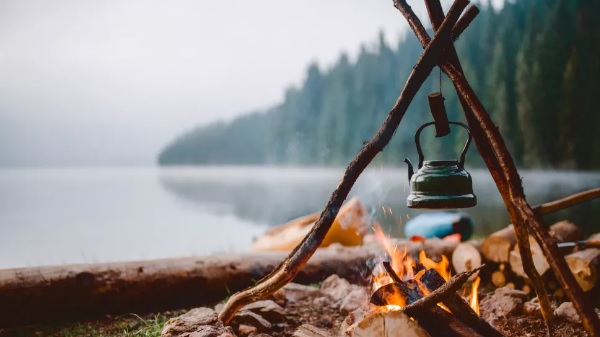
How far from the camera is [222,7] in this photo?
9.50 metres

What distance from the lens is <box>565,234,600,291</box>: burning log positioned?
377 cm

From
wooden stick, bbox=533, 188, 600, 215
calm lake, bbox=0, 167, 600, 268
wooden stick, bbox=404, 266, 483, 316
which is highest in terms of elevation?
wooden stick, bbox=533, 188, 600, 215

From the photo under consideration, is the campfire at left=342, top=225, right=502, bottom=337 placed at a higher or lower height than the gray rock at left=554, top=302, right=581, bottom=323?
higher

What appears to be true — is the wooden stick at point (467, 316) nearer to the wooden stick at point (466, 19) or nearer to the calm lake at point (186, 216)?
the wooden stick at point (466, 19)

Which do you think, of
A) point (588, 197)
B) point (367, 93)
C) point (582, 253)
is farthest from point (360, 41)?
point (588, 197)

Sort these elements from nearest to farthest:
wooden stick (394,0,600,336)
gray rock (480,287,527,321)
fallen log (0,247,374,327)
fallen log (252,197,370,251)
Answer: wooden stick (394,0,600,336)
gray rock (480,287,527,321)
fallen log (0,247,374,327)
fallen log (252,197,370,251)

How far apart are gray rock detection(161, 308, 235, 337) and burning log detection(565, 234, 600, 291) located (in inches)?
127

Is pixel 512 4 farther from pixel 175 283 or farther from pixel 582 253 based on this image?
pixel 175 283

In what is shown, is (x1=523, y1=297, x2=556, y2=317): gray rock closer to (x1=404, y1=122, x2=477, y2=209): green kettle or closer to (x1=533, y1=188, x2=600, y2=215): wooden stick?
(x1=533, y1=188, x2=600, y2=215): wooden stick

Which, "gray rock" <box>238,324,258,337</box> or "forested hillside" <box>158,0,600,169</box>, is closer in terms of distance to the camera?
"gray rock" <box>238,324,258,337</box>

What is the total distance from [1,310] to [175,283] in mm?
1403

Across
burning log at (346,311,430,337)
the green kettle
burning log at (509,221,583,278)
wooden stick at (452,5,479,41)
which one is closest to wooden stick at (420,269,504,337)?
burning log at (346,311,430,337)

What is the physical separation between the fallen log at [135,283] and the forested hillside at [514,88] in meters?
8.05

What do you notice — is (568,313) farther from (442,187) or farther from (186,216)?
(186,216)
